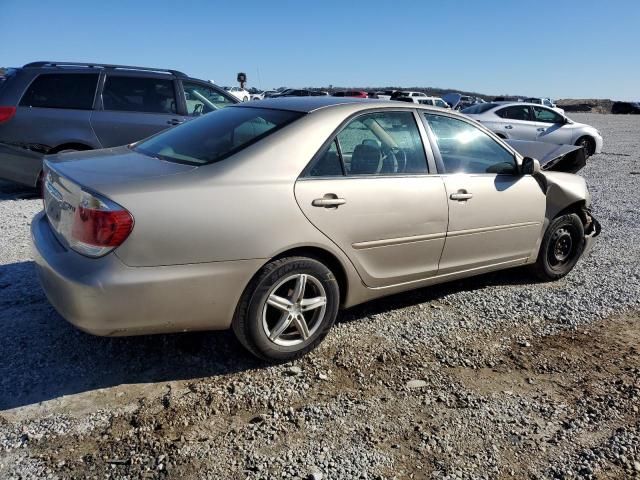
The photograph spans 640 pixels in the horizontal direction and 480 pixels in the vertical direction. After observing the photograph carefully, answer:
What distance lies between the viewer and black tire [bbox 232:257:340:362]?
2.98 meters

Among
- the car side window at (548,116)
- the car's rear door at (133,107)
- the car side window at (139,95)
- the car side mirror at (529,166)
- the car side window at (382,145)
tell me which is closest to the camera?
→ the car side window at (382,145)

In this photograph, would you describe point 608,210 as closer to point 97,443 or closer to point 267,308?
point 267,308

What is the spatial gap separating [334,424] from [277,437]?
0.98 feet

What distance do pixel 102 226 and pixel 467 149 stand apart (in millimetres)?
2701

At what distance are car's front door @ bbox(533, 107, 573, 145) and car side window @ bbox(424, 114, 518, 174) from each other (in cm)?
1083

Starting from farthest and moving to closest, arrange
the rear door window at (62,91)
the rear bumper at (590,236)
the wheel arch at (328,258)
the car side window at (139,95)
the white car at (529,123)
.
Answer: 1. the white car at (529,123)
2. the car side window at (139,95)
3. the rear door window at (62,91)
4. the rear bumper at (590,236)
5. the wheel arch at (328,258)

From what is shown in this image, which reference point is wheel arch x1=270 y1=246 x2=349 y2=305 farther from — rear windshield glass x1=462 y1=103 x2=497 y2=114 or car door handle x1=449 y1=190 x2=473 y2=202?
rear windshield glass x1=462 y1=103 x2=497 y2=114

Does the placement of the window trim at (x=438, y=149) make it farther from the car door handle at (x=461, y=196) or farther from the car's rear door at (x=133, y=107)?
the car's rear door at (x=133, y=107)

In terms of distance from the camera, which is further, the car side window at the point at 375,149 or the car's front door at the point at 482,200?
the car's front door at the point at 482,200

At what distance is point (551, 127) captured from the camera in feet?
46.8

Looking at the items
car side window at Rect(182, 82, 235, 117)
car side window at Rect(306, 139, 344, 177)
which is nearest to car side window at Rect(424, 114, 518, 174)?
car side window at Rect(306, 139, 344, 177)

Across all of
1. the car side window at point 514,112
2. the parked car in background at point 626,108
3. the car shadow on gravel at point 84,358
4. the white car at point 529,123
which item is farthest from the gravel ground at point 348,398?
the parked car in background at point 626,108

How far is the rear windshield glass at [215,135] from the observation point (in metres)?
3.18

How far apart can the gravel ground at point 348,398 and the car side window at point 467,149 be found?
109 cm
